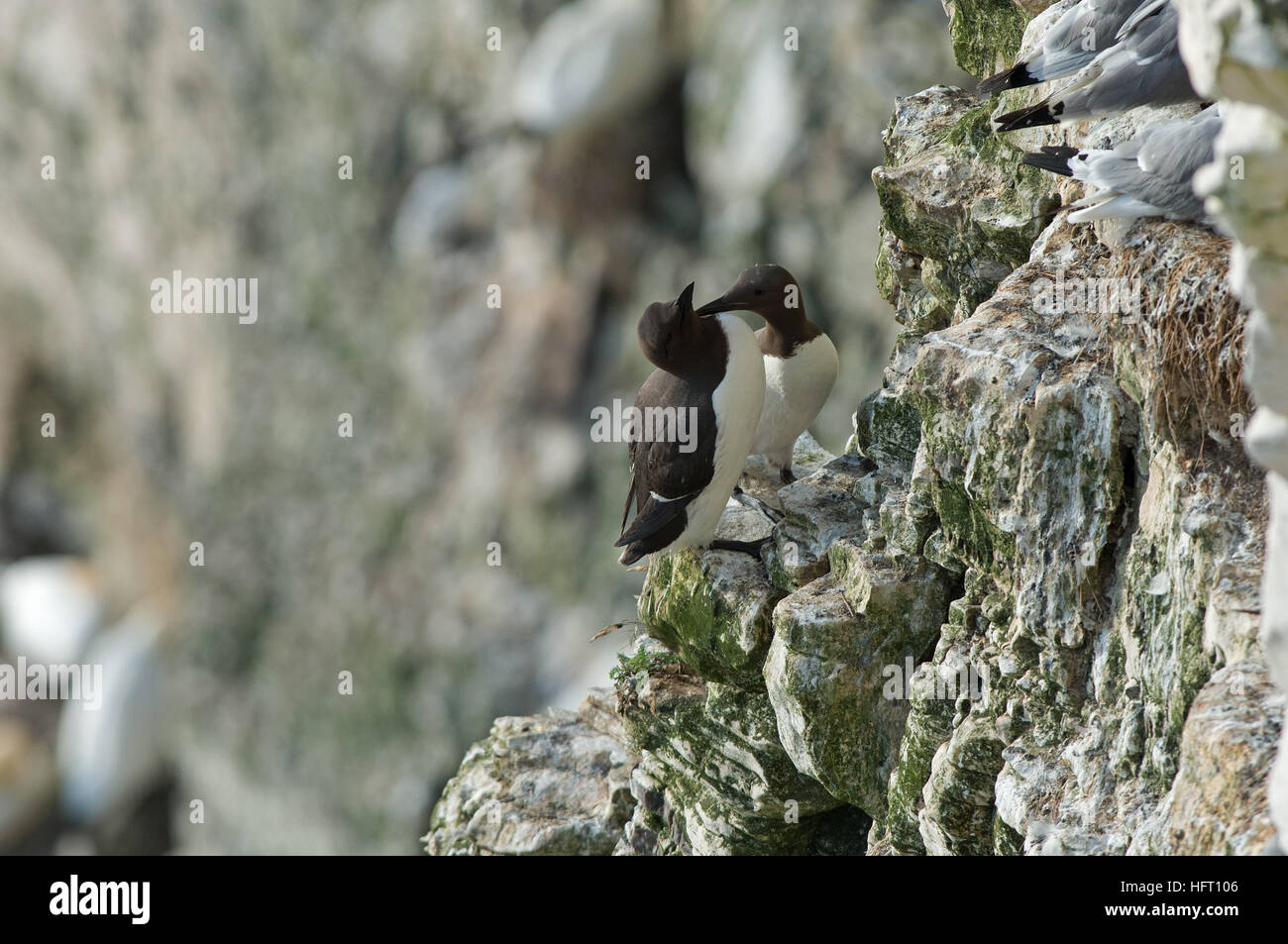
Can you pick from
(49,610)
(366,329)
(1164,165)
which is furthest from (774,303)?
(49,610)

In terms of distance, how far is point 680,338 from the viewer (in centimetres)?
604

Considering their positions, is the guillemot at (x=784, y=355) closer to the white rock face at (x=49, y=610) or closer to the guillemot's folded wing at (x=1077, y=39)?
the guillemot's folded wing at (x=1077, y=39)

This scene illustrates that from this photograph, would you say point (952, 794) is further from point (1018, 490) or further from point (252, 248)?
point (252, 248)

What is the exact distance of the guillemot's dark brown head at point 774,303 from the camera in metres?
6.37

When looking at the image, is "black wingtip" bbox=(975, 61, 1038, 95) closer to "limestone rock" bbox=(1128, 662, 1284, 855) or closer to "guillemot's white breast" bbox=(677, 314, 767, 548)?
"guillemot's white breast" bbox=(677, 314, 767, 548)

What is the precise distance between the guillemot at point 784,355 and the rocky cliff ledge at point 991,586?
290 mm

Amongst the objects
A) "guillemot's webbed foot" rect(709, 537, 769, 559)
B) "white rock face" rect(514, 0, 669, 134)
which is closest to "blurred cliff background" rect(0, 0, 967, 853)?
"white rock face" rect(514, 0, 669, 134)

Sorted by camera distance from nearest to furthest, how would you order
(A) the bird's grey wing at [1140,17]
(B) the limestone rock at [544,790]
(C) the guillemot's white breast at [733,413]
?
(A) the bird's grey wing at [1140,17] < (C) the guillemot's white breast at [733,413] < (B) the limestone rock at [544,790]

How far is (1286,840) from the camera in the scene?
296 cm

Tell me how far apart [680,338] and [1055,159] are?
190cm

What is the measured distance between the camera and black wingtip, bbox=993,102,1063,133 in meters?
5.23

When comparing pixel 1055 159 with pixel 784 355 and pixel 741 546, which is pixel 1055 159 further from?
pixel 741 546

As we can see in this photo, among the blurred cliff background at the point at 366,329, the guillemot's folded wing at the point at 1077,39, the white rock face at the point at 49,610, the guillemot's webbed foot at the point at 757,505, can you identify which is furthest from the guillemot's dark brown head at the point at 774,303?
the white rock face at the point at 49,610

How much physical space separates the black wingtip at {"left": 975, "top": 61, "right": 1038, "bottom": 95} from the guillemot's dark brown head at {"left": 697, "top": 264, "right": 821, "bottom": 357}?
129cm
